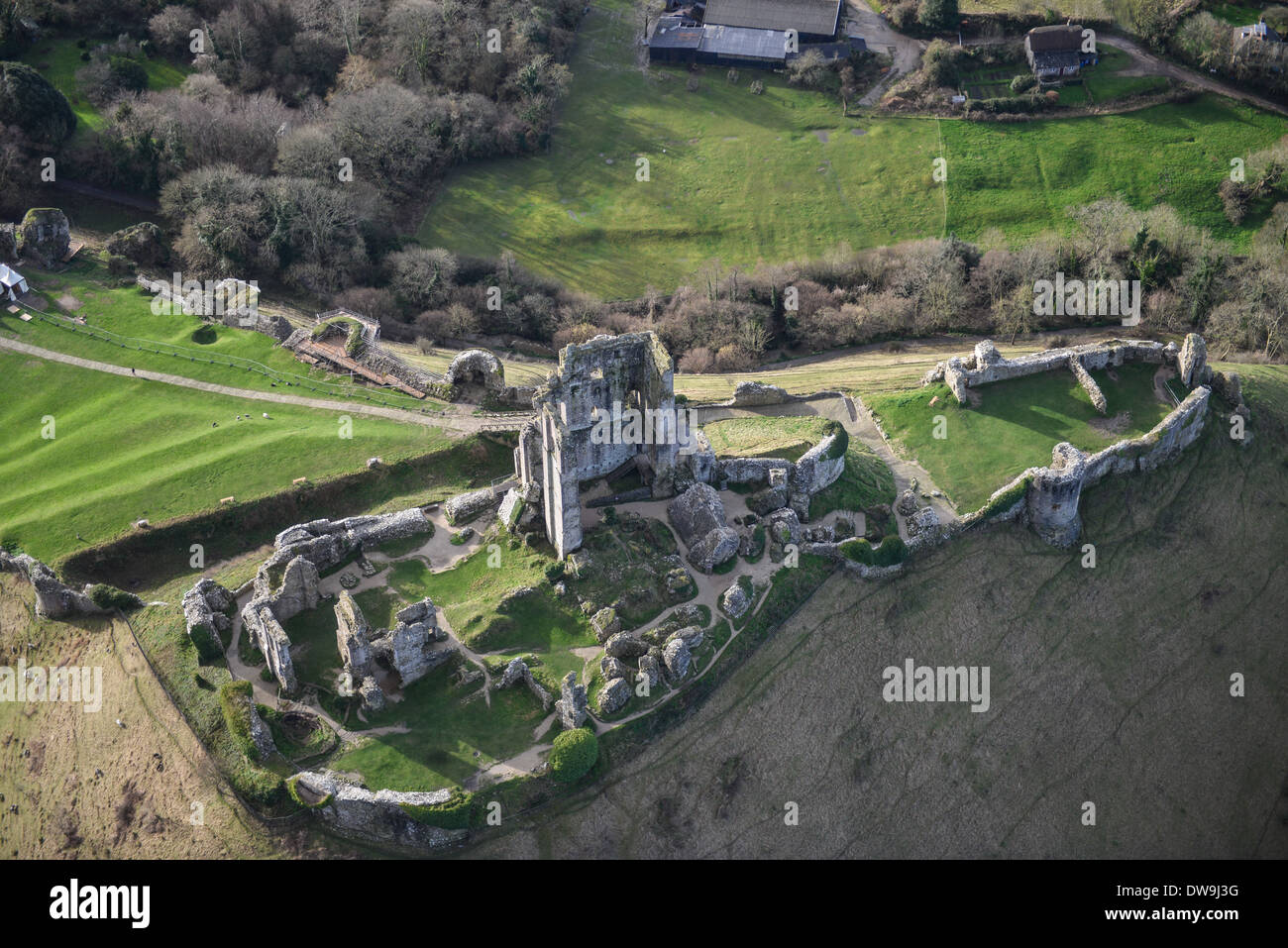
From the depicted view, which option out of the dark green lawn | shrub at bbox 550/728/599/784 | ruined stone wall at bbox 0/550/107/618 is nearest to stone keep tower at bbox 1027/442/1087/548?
shrub at bbox 550/728/599/784

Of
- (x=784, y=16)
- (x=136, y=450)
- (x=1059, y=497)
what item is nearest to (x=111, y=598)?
(x=136, y=450)

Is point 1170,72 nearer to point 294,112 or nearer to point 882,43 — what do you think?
point 882,43

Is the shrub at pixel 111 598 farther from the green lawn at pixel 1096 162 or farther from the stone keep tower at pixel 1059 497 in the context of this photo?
the green lawn at pixel 1096 162

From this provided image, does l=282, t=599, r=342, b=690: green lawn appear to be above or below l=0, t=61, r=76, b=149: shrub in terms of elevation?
below

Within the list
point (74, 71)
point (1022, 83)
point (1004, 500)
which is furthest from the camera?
point (1022, 83)

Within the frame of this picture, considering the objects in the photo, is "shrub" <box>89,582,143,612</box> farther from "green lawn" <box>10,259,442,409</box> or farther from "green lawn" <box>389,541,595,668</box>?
"green lawn" <box>10,259,442,409</box>

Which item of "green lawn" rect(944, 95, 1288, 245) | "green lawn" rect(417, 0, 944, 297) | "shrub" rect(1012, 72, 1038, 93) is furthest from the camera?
"shrub" rect(1012, 72, 1038, 93)

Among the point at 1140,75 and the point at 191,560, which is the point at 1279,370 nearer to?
the point at 1140,75

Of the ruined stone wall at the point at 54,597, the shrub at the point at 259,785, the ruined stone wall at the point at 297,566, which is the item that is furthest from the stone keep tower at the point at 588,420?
the ruined stone wall at the point at 54,597
